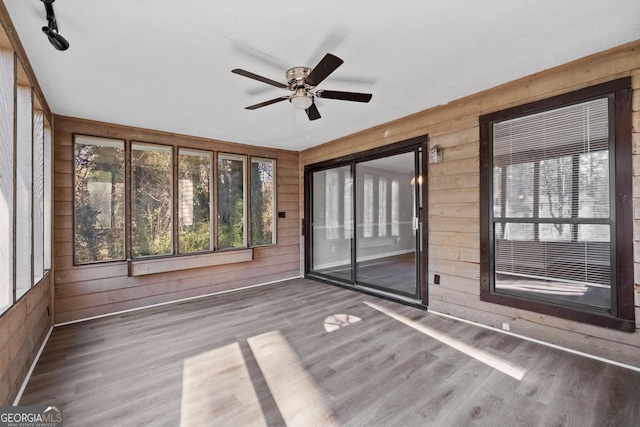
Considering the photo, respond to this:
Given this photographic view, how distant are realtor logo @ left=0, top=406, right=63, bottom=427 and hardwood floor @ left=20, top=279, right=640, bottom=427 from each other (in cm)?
7

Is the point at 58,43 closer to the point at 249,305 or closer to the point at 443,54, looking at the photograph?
the point at 443,54

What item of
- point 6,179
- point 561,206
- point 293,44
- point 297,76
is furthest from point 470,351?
point 6,179

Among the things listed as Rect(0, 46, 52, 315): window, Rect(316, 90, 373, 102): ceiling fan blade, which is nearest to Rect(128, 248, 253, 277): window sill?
Rect(0, 46, 52, 315): window

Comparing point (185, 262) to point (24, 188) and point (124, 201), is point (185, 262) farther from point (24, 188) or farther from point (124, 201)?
point (24, 188)

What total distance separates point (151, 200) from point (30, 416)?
9.67 ft

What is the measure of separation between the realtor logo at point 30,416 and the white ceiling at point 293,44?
252 cm

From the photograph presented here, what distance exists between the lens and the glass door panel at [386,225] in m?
4.46

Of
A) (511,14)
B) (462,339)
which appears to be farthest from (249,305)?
(511,14)

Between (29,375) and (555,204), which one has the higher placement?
(555,204)

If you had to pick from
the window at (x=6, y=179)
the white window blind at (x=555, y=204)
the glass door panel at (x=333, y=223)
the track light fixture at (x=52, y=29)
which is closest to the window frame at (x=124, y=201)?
the window at (x=6, y=179)

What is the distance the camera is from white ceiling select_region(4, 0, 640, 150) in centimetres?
186

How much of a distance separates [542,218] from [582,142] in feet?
2.52

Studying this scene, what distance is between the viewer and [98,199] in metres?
3.93

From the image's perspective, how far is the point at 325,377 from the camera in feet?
7.72
